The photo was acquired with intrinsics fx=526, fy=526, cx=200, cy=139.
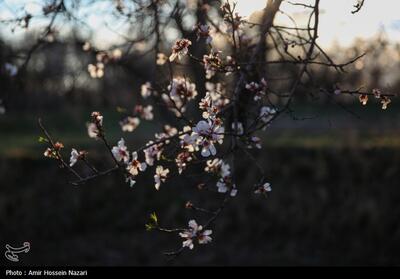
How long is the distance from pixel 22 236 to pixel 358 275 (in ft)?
20.5

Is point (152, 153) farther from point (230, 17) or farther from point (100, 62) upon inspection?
point (100, 62)

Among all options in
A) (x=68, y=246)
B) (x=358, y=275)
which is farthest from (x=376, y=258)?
(x=68, y=246)

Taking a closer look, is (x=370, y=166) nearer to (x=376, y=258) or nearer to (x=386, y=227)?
(x=386, y=227)

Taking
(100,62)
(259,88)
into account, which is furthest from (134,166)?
(100,62)

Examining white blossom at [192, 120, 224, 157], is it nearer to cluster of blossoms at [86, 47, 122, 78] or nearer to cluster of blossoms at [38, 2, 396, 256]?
cluster of blossoms at [38, 2, 396, 256]

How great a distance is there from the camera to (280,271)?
28.2ft

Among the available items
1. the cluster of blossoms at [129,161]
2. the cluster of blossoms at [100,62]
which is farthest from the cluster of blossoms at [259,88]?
the cluster of blossoms at [100,62]

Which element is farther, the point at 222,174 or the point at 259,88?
the point at 222,174

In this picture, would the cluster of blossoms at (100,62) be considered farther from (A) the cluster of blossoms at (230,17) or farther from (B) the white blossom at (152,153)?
(A) the cluster of blossoms at (230,17)

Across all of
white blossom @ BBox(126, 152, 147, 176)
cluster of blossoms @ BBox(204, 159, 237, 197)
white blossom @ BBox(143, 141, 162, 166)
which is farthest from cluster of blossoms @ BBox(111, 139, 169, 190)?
cluster of blossoms @ BBox(204, 159, 237, 197)

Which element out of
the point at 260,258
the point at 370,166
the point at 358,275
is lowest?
the point at 358,275

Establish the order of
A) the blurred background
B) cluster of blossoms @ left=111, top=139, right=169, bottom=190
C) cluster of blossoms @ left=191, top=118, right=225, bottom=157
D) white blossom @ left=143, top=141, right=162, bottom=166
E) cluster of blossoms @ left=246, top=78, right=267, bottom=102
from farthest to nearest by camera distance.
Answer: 1. the blurred background
2. white blossom @ left=143, top=141, right=162, bottom=166
3. cluster of blossoms @ left=246, top=78, right=267, bottom=102
4. cluster of blossoms @ left=111, top=139, right=169, bottom=190
5. cluster of blossoms @ left=191, top=118, right=225, bottom=157

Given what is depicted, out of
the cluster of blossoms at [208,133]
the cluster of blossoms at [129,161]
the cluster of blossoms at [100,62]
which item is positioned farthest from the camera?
the cluster of blossoms at [100,62]

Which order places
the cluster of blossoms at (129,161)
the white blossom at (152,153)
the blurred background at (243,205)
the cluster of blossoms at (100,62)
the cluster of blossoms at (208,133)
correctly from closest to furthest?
the cluster of blossoms at (208,133)
the cluster of blossoms at (129,161)
the white blossom at (152,153)
the cluster of blossoms at (100,62)
the blurred background at (243,205)
